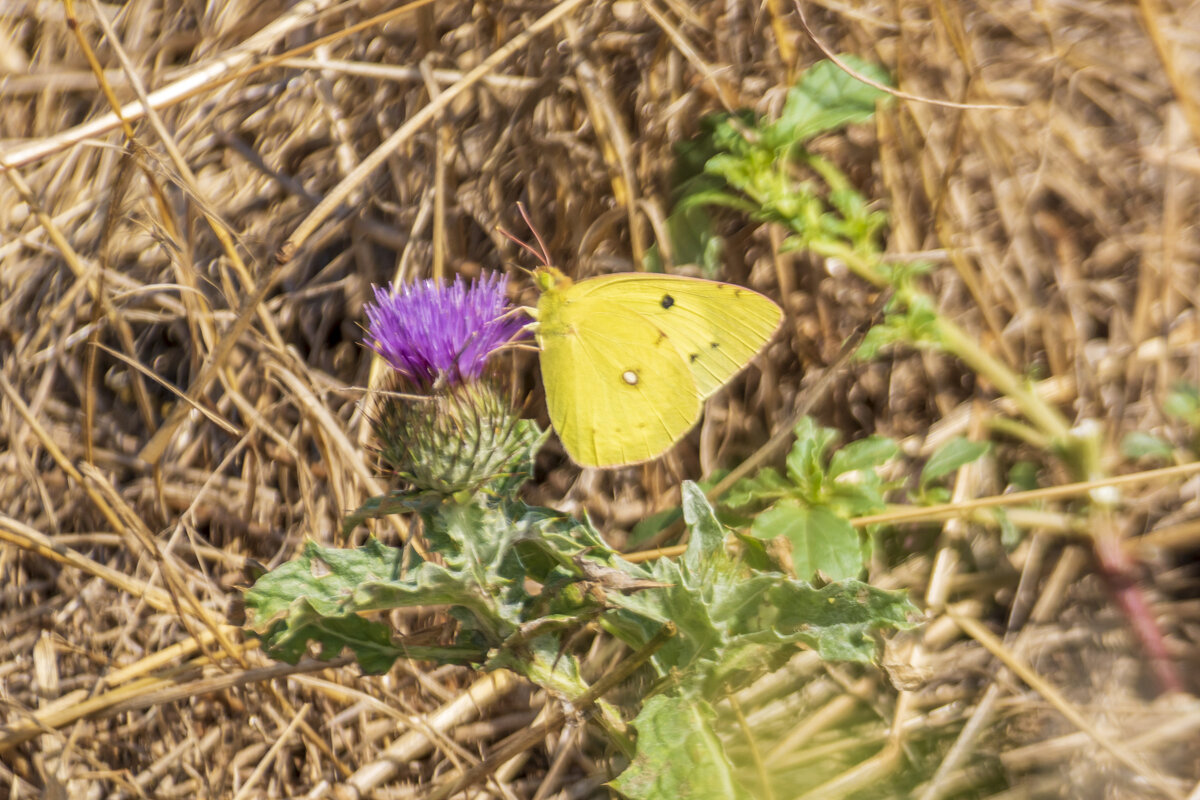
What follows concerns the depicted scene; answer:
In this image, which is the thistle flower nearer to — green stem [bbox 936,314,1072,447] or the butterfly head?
the butterfly head

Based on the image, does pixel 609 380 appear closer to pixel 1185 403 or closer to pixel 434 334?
pixel 434 334

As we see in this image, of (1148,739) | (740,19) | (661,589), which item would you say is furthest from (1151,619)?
(740,19)

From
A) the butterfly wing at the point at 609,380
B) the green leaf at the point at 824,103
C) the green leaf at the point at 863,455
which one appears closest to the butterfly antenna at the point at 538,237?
the butterfly wing at the point at 609,380

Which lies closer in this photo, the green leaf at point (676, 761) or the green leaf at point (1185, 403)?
the green leaf at point (676, 761)

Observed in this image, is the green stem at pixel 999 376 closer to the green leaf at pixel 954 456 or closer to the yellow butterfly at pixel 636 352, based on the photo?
the green leaf at pixel 954 456

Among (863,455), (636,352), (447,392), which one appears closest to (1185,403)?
(863,455)

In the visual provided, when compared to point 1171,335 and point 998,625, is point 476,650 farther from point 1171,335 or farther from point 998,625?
point 1171,335

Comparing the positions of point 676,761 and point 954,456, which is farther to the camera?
point 954,456
